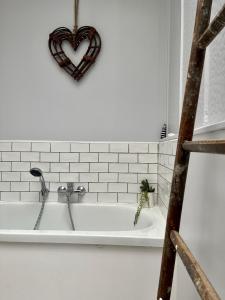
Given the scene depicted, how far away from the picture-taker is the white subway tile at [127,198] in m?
2.16

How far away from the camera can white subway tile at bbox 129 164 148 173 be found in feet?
7.06

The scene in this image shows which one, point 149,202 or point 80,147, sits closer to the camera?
point 149,202

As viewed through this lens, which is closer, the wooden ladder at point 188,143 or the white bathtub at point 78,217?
the wooden ladder at point 188,143

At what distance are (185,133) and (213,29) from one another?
10.1 inches

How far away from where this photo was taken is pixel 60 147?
7.14 feet

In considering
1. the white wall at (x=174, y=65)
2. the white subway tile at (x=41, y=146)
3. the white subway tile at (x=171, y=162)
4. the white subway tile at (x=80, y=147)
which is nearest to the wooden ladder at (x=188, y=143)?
the white subway tile at (x=171, y=162)

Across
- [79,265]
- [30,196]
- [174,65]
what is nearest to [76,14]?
[174,65]

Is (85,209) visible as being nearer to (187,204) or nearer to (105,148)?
(105,148)

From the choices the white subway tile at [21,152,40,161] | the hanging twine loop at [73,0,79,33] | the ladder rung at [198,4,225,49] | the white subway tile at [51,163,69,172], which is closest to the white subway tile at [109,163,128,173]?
the white subway tile at [51,163,69,172]

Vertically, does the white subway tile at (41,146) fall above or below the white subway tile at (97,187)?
above

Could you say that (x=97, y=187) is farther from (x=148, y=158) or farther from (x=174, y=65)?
(x=174, y=65)

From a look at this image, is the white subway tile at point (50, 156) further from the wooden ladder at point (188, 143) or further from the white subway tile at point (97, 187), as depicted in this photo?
the wooden ladder at point (188, 143)

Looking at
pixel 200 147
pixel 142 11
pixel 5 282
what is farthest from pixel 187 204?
pixel 142 11

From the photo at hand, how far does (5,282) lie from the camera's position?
4.55 feet
